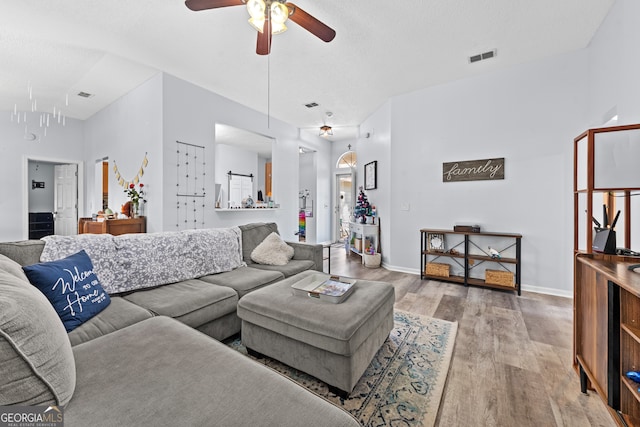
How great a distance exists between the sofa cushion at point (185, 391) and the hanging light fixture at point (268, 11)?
2.20 meters

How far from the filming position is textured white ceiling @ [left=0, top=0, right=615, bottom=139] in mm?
2490

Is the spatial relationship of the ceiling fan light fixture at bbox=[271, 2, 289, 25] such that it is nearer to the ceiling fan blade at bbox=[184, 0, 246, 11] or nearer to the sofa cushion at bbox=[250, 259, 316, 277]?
the ceiling fan blade at bbox=[184, 0, 246, 11]

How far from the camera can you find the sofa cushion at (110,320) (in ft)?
4.39

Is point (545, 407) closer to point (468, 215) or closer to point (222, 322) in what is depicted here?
point (222, 322)

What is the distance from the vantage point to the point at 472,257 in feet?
11.5

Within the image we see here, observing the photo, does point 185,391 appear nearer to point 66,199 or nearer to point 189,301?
point 189,301

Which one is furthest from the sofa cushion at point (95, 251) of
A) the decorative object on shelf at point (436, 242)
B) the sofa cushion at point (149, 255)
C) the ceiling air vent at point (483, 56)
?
the ceiling air vent at point (483, 56)

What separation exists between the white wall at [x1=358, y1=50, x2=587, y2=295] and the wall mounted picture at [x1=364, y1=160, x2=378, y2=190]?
1.90 feet

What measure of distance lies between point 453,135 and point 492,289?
2.18 metres

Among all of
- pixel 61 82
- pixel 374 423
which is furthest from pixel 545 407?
pixel 61 82

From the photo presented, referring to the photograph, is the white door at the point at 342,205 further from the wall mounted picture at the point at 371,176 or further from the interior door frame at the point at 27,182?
the interior door frame at the point at 27,182

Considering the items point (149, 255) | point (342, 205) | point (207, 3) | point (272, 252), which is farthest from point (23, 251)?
point (342, 205)

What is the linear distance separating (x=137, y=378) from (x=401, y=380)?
1416mm

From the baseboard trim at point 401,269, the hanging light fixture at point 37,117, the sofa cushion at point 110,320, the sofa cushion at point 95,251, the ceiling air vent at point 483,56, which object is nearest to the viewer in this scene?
the sofa cushion at point 110,320
